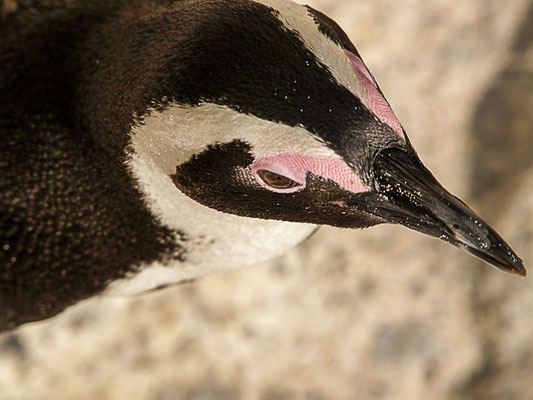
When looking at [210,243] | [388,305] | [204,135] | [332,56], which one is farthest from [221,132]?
[388,305]

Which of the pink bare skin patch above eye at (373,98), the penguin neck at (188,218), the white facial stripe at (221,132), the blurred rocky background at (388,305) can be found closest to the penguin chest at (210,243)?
the penguin neck at (188,218)

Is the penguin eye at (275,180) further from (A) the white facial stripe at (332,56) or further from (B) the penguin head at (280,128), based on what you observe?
(A) the white facial stripe at (332,56)

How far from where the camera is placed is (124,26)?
0.75 meters

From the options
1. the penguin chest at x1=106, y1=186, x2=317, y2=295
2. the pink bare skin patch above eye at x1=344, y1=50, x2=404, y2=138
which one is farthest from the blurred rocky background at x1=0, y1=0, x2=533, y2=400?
the pink bare skin patch above eye at x1=344, y1=50, x2=404, y2=138

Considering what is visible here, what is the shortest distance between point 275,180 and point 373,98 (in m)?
0.13

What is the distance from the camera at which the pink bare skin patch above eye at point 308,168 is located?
2.09ft

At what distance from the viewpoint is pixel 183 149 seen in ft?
2.15

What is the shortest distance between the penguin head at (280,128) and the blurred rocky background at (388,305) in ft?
2.63

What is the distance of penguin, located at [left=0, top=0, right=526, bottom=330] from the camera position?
616 millimetres

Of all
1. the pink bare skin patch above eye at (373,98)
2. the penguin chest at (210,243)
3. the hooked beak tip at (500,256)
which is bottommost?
the penguin chest at (210,243)

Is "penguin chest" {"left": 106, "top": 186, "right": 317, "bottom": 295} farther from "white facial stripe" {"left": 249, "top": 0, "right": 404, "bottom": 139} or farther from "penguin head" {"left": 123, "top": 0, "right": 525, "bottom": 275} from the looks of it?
"white facial stripe" {"left": 249, "top": 0, "right": 404, "bottom": 139}

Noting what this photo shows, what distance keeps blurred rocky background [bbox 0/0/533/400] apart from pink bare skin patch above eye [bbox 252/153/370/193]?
0.82 metres

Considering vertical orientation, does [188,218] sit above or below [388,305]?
below

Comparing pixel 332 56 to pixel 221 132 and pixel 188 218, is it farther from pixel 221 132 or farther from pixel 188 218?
pixel 188 218
